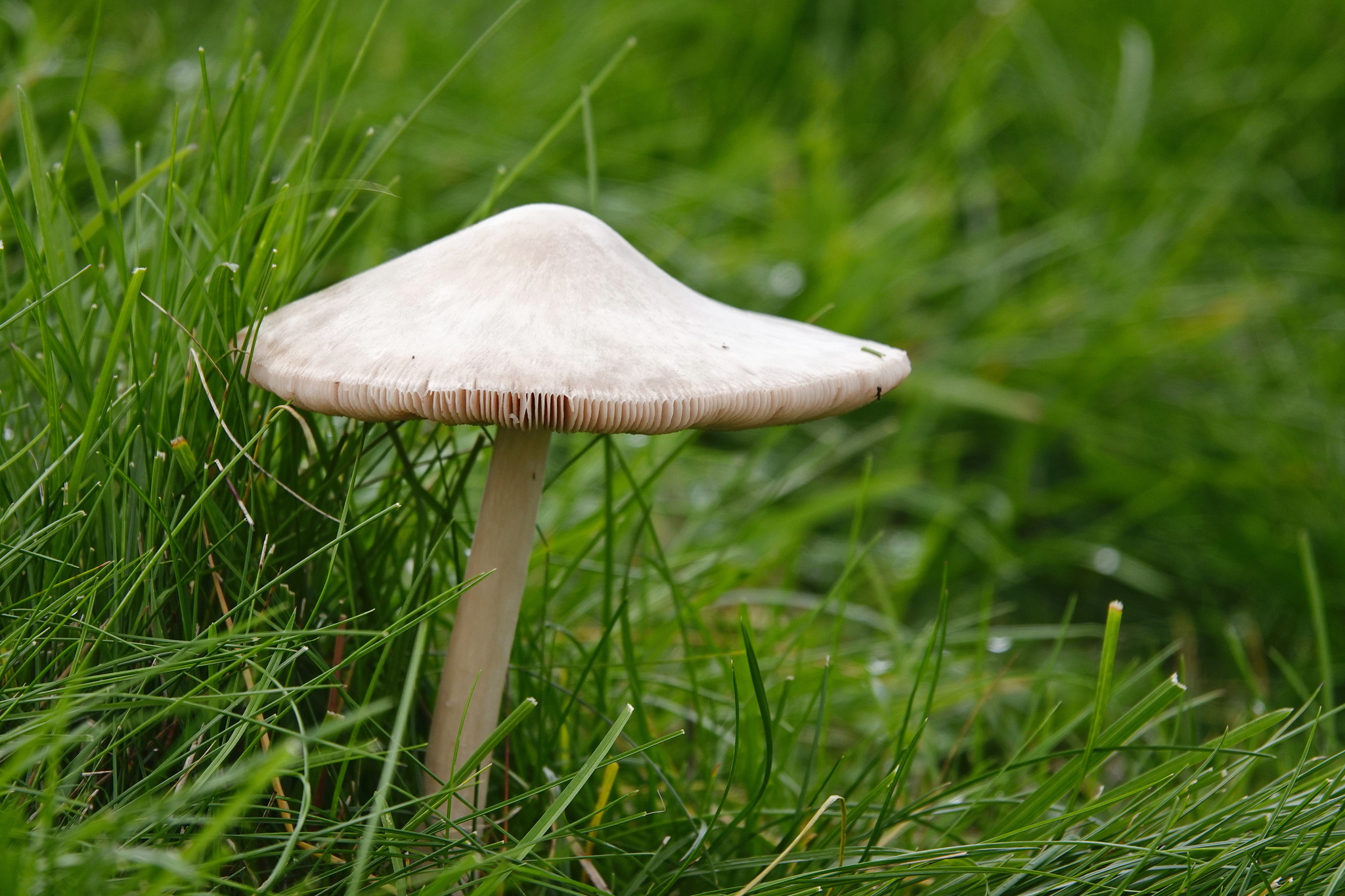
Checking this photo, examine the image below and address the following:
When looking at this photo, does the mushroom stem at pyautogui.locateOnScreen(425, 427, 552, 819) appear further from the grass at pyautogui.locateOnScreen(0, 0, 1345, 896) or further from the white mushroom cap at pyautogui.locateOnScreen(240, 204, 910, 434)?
the white mushroom cap at pyautogui.locateOnScreen(240, 204, 910, 434)

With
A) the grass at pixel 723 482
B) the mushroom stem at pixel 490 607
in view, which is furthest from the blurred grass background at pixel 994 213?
the mushroom stem at pixel 490 607

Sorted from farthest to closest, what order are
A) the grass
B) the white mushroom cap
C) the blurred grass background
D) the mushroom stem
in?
1. the blurred grass background
2. the mushroom stem
3. the grass
4. the white mushroom cap

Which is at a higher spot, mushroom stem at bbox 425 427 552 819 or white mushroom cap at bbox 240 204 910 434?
white mushroom cap at bbox 240 204 910 434

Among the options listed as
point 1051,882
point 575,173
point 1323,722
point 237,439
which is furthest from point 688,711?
point 575,173

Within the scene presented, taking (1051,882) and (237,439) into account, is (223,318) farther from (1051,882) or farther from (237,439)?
(1051,882)

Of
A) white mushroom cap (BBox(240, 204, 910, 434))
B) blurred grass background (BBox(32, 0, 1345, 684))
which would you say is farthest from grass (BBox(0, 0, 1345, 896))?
white mushroom cap (BBox(240, 204, 910, 434))

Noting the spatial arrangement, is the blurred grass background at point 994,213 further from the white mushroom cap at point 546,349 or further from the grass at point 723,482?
the white mushroom cap at point 546,349
